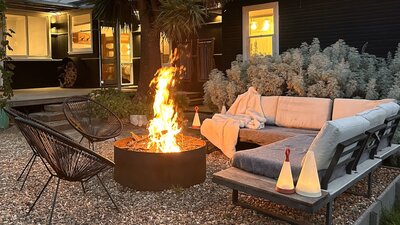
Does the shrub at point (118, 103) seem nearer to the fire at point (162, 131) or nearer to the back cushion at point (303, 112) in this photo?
the fire at point (162, 131)

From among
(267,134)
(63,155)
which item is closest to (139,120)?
(267,134)

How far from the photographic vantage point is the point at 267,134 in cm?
500

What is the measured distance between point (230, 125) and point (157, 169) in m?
1.66

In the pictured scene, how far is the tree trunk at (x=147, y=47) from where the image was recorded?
28.3ft

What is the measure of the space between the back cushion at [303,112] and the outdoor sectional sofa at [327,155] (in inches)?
6.6

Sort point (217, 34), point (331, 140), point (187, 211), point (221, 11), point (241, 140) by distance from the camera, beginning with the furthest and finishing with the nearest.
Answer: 1. point (217, 34)
2. point (221, 11)
3. point (241, 140)
4. point (187, 211)
5. point (331, 140)

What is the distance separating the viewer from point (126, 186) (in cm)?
406

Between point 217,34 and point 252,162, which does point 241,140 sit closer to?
point 252,162

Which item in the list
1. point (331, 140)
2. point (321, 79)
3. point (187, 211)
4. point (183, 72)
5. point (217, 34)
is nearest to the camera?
point (331, 140)

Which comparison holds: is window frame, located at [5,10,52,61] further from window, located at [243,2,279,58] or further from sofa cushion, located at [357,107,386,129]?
sofa cushion, located at [357,107,386,129]

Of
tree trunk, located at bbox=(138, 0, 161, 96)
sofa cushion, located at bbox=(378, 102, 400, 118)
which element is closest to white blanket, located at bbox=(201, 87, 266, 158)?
sofa cushion, located at bbox=(378, 102, 400, 118)

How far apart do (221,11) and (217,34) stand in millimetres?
888

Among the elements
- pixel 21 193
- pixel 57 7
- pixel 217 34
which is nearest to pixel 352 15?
pixel 217 34

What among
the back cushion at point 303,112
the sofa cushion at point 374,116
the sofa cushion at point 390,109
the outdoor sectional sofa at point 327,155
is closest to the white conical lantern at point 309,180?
the outdoor sectional sofa at point 327,155
